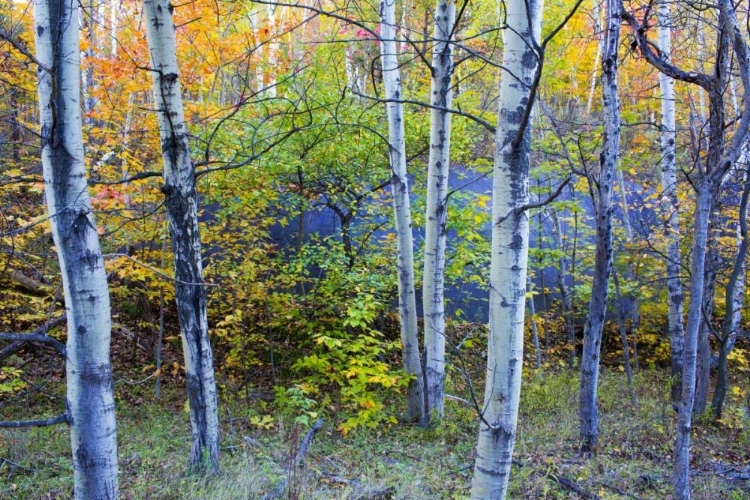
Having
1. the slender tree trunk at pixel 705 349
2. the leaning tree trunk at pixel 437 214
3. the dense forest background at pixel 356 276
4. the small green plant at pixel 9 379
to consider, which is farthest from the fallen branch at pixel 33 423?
the slender tree trunk at pixel 705 349

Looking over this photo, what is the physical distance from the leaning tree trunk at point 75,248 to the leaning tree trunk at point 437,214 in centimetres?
397

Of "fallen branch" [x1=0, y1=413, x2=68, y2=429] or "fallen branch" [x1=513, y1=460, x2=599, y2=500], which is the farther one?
"fallen branch" [x1=513, y1=460, x2=599, y2=500]

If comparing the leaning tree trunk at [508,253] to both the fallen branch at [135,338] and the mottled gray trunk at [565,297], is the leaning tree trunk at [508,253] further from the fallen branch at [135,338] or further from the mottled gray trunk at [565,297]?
the mottled gray trunk at [565,297]

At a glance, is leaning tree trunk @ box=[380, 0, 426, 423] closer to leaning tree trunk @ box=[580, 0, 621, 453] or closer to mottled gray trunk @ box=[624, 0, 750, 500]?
leaning tree trunk @ box=[580, 0, 621, 453]

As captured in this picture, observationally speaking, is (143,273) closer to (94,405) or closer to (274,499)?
(274,499)

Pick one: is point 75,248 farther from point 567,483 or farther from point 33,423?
point 567,483

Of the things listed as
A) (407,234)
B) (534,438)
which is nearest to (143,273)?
(407,234)

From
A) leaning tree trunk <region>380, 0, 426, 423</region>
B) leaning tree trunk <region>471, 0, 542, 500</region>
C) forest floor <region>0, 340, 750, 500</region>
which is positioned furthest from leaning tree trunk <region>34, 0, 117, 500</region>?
leaning tree trunk <region>380, 0, 426, 423</region>

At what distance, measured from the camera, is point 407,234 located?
6535 millimetres

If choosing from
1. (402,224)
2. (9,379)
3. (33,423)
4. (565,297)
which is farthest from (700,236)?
(9,379)

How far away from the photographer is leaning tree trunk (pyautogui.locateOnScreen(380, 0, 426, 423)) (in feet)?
20.5

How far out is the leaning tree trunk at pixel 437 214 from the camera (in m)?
6.02

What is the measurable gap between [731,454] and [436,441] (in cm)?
366

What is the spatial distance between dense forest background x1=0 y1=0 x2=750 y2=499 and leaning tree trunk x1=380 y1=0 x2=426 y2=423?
27 millimetres
